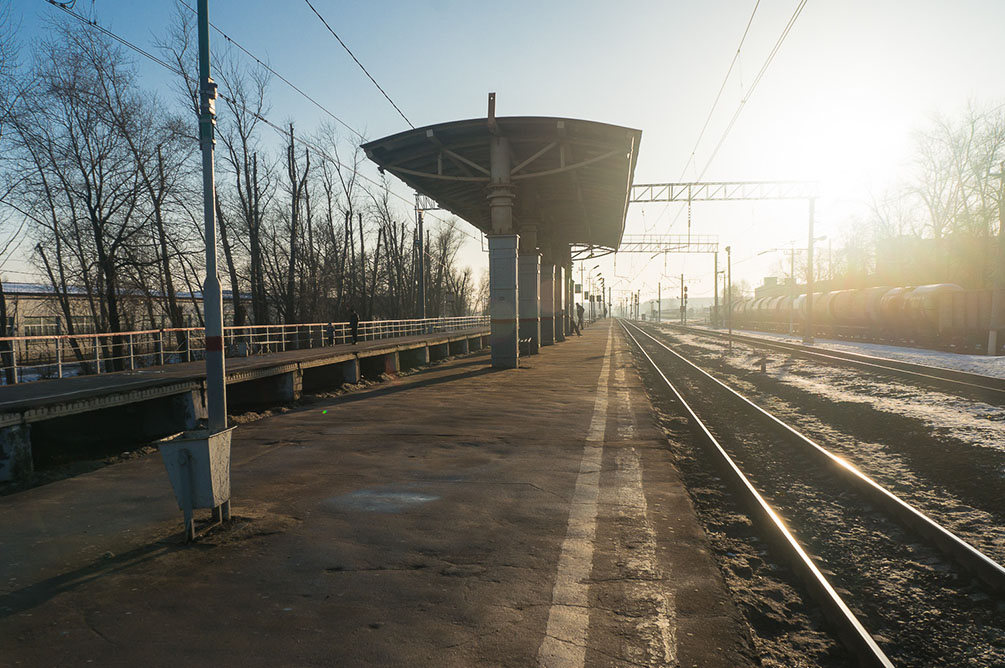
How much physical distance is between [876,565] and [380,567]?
397cm

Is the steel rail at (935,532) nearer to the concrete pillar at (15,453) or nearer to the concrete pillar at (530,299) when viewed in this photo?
the concrete pillar at (15,453)

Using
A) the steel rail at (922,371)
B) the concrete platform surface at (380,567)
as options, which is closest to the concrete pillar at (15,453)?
the concrete platform surface at (380,567)

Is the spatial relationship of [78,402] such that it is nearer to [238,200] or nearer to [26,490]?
[26,490]

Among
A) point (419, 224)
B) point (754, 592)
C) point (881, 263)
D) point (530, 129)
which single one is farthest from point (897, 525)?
point (881, 263)

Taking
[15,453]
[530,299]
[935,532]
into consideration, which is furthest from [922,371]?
[15,453]

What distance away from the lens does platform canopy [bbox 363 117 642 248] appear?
18797 mm

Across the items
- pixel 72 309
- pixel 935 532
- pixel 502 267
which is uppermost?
pixel 502 267

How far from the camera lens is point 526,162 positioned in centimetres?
1978

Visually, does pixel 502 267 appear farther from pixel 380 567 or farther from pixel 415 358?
pixel 380 567

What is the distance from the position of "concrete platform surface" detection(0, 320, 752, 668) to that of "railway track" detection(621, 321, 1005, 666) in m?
0.70

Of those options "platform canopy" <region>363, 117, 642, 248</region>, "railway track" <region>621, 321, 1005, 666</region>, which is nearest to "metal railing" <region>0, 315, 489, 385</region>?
"platform canopy" <region>363, 117, 642, 248</region>

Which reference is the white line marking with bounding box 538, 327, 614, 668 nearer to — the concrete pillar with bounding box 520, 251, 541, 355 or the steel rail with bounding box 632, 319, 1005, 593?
the steel rail with bounding box 632, 319, 1005, 593

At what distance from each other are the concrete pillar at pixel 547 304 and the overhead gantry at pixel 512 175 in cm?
621

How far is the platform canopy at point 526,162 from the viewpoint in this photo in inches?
740
